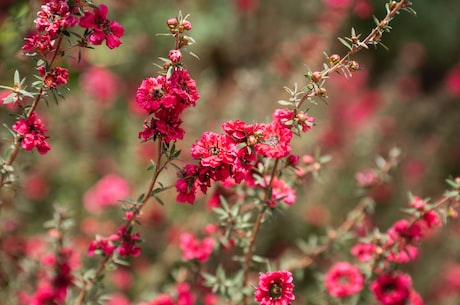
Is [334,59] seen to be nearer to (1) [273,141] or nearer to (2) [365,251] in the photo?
(1) [273,141]

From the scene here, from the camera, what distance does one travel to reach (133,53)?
12.7 ft

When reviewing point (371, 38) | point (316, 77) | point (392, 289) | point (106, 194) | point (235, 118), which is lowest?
point (392, 289)

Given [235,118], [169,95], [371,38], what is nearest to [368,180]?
[371,38]

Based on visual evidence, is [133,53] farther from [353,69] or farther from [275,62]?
[353,69]

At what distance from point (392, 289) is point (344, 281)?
0.17 meters

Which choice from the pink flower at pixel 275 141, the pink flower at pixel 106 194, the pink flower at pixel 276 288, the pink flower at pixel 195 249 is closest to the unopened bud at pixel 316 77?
the pink flower at pixel 275 141

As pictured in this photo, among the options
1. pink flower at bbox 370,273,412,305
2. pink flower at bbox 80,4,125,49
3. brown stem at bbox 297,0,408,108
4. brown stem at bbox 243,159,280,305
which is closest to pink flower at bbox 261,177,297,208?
brown stem at bbox 243,159,280,305

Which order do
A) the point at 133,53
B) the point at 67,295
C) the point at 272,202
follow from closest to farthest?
the point at 272,202 < the point at 67,295 < the point at 133,53

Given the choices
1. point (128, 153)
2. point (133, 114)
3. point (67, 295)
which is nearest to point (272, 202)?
point (67, 295)

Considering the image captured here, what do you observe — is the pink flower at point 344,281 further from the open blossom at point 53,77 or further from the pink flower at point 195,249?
the open blossom at point 53,77

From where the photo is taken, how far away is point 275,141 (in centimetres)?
125

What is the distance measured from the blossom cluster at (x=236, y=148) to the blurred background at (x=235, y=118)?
0.74 metres

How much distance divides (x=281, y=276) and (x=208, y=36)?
352 centimetres

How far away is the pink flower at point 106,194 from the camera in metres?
2.80
